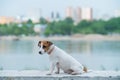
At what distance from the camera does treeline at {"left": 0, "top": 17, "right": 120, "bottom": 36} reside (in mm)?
82562

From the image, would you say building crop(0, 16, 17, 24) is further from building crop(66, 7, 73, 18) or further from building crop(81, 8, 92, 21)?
building crop(66, 7, 73, 18)

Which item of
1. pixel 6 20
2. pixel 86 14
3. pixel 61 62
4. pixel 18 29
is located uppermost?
pixel 86 14

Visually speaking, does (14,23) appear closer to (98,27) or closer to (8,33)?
(8,33)

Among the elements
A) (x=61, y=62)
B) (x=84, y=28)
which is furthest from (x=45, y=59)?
(x=84, y=28)

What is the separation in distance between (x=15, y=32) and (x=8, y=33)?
4.43 ft

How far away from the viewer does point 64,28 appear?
274 feet

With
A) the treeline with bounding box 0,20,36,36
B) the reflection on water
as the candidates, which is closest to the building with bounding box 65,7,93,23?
the treeline with bounding box 0,20,36,36

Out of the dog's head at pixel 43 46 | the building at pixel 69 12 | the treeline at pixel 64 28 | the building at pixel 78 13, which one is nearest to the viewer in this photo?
the dog's head at pixel 43 46

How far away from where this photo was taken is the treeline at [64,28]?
271 ft

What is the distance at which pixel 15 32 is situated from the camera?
86375 millimetres

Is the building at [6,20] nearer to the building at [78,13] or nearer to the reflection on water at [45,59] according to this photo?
the building at [78,13]

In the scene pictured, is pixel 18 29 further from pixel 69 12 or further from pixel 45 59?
pixel 45 59

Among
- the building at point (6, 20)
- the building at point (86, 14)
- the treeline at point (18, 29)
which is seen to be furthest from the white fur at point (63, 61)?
the building at point (86, 14)

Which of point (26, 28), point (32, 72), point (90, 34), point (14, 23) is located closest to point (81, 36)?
point (90, 34)
